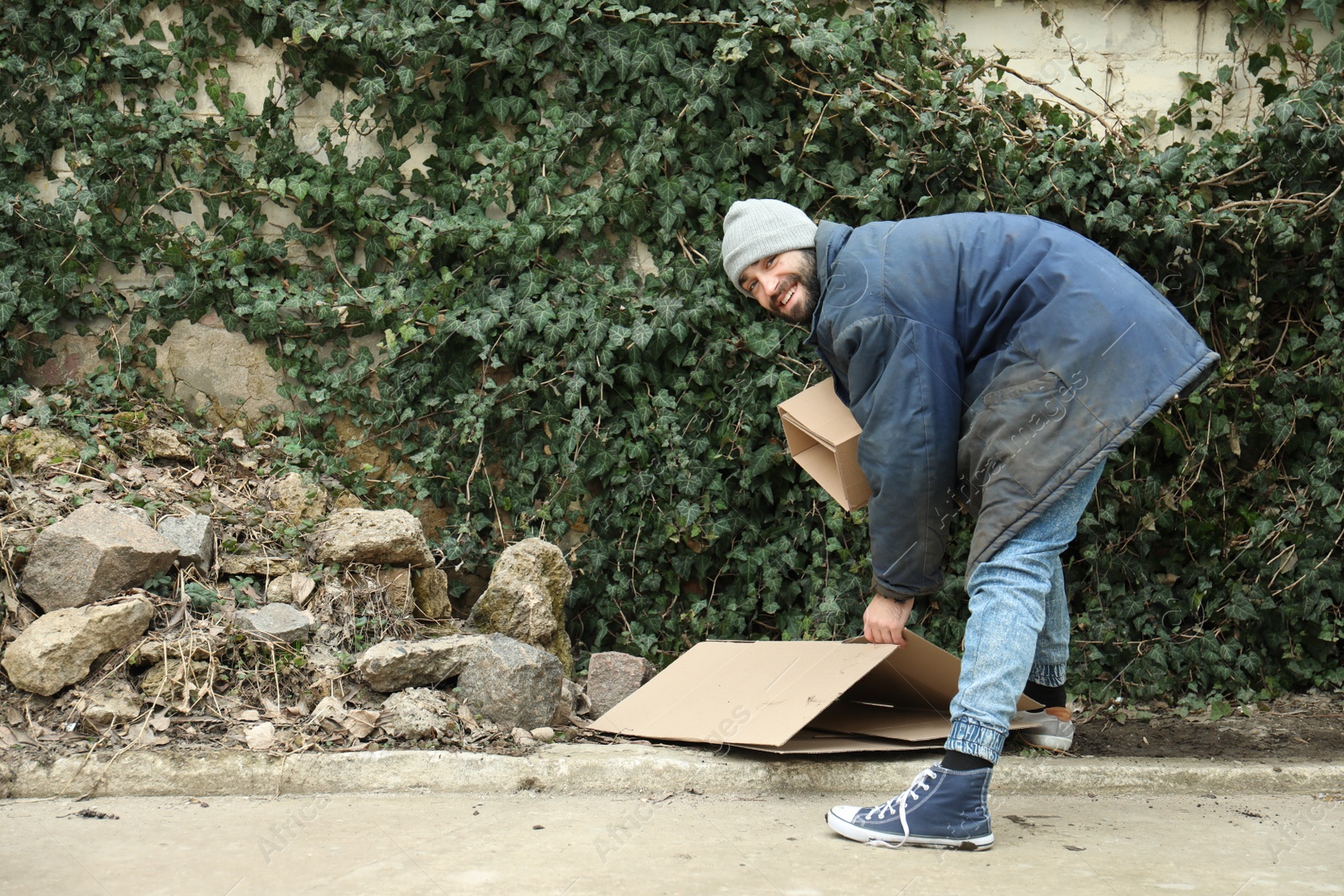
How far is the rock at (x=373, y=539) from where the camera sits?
3.29m

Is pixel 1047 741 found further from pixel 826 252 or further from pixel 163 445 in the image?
pixel 163 445

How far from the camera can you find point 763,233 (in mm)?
2506

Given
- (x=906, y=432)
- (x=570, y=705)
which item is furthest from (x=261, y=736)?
(x=906, y=432)

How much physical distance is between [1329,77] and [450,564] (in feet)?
11.3

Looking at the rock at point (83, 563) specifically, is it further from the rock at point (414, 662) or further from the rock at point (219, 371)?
the rock at point (219, 371)

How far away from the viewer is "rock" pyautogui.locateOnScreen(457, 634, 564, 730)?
2814 mm

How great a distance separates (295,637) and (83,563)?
1.96ft

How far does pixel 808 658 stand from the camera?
2756mm

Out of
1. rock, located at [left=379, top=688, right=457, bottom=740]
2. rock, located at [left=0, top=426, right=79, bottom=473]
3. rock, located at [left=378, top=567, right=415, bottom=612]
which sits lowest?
rock, located at [left=379, top=688, right=457, bottom=740]

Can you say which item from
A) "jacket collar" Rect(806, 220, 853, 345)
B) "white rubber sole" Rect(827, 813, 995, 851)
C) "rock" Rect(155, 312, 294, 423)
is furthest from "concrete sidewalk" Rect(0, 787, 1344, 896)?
"rock" Rect(155, 312, 294, 423)

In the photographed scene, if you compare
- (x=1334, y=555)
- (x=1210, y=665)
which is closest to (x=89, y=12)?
(x=1210, y=665)

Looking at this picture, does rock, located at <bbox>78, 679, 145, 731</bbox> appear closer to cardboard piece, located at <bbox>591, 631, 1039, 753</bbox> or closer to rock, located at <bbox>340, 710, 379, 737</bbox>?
rock, located at <bbox>340, 710, 379, 737</bbox>

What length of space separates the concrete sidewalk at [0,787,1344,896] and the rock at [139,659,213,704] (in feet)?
1.03

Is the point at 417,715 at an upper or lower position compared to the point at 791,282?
lower
